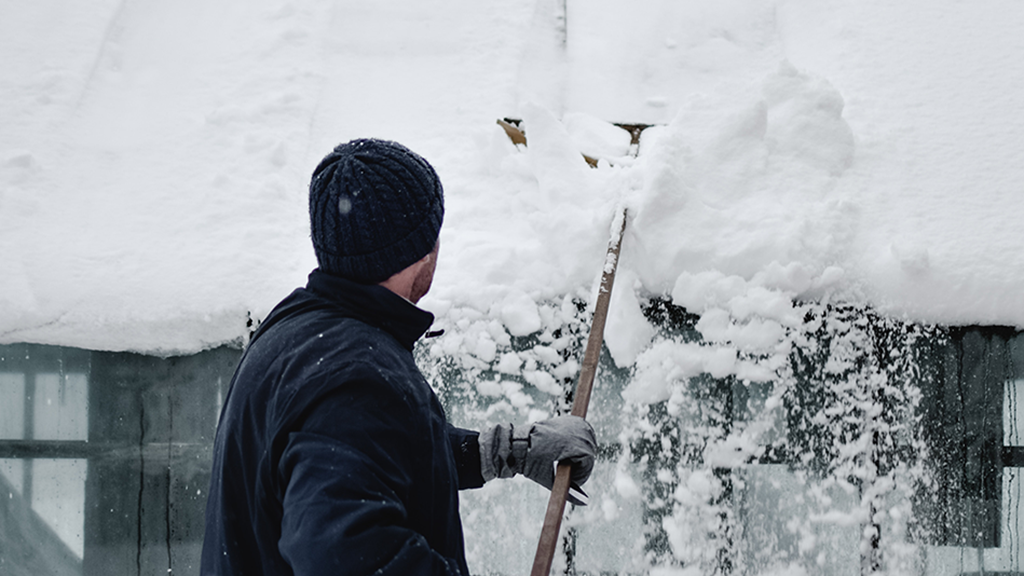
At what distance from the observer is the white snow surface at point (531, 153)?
2650mm

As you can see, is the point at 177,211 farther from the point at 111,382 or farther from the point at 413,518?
the point at 413,518

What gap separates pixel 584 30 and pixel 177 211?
96.9 inches

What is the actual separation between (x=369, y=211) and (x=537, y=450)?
94 centimetres

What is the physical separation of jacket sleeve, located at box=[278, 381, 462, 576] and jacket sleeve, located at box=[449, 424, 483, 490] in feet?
2.27

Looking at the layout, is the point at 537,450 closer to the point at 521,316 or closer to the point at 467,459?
the point at 467,459

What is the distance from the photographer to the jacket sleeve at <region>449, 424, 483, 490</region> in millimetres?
1875

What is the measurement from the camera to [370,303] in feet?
4.29

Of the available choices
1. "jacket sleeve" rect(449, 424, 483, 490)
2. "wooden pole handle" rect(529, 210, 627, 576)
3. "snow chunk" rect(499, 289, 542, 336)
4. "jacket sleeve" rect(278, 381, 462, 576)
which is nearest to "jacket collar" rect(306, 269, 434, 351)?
"jacket sleeve" rect(278, 381, 462, 576)

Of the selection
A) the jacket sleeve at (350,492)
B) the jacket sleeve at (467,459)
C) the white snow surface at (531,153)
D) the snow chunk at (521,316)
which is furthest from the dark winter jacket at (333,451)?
the white snow surface at (531,153)

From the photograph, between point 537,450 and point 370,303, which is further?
point 537,450

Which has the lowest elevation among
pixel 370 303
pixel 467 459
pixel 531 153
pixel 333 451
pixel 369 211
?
pixel 467 459

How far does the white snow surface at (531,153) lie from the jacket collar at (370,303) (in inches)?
52.0

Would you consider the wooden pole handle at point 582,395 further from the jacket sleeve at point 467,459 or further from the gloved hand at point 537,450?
the jacket sleeve at point 467,459

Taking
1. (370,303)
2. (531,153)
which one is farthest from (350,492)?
(531,153)
